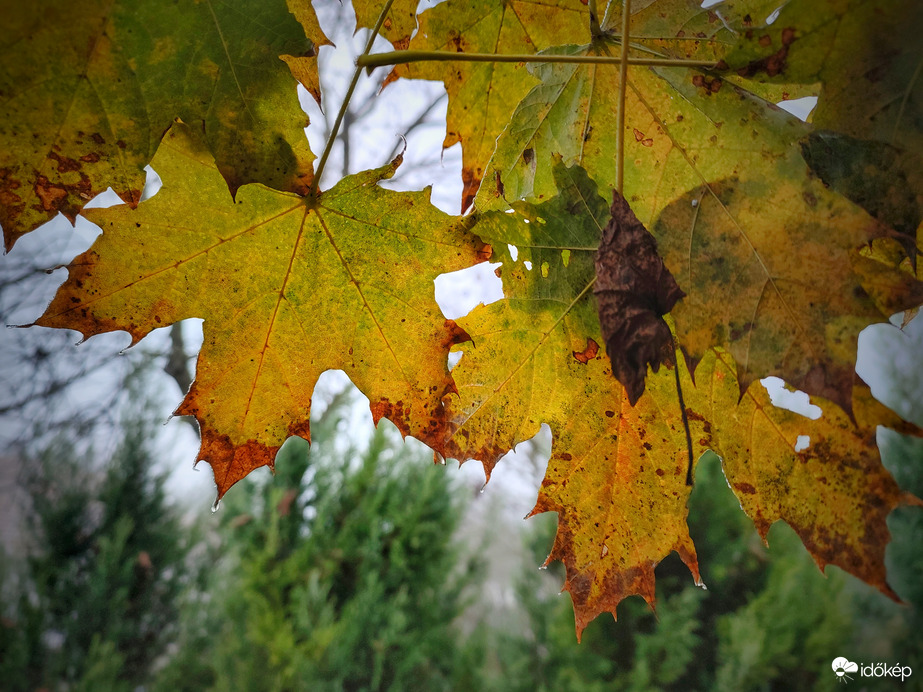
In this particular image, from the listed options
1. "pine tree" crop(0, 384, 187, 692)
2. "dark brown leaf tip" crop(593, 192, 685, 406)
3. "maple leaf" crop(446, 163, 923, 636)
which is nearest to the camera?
"dark brown leaf tip" crop(593, 192, 685, 406)

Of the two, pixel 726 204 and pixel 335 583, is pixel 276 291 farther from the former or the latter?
pixel 335 583

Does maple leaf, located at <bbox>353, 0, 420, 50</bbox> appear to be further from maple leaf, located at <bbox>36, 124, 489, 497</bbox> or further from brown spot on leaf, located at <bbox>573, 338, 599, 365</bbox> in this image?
brown spot on leaf, located at <bbox>573, 338, 599, 365</bbox>

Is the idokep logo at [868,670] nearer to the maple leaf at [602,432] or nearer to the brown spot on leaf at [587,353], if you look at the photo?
the maple leaf at [602,432]

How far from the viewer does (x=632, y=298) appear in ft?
1.33

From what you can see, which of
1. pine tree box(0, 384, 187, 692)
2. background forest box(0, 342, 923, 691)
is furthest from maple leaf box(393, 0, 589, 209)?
pine tree box(0, 384, 187, 692)

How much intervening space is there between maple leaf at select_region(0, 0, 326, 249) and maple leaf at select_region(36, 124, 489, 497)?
9 centimetres

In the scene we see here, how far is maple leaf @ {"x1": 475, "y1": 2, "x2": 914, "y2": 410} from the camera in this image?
43cm

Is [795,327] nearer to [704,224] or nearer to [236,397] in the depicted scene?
[704,224]

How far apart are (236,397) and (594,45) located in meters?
0.54

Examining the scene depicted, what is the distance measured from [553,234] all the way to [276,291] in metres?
0.30

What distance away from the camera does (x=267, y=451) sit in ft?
1.86

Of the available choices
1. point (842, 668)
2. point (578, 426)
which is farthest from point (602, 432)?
point (842, 668)

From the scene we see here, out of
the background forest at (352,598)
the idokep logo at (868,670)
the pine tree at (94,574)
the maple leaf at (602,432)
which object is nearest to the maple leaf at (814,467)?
the maple leaf at (602,432)

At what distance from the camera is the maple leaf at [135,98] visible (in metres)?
0.40
